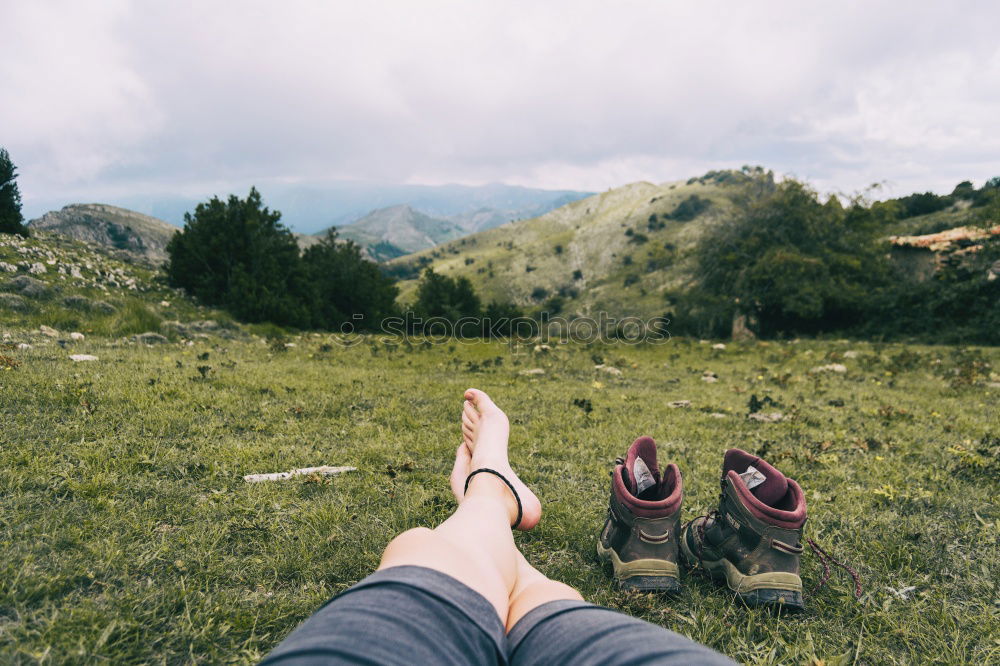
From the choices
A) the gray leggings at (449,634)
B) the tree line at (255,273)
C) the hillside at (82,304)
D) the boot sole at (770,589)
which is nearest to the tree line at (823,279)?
the tree line at (255,273)

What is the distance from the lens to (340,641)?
1211 millimetres

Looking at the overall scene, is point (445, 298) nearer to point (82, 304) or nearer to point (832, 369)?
point (82, 304)

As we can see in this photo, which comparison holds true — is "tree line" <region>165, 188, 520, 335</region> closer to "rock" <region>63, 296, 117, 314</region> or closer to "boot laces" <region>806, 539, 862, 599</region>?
"rock" <region>63, 296, 117, 314</region>

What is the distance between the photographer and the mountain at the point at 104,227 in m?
76.5

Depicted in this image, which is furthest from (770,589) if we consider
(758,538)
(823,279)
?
(823,279)

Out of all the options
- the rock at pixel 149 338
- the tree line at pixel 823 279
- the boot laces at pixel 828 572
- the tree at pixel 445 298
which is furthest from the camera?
A: the tree at pixel 445 298

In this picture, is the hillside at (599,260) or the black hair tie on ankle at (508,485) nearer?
the black hair tie on ankle at (508,485)

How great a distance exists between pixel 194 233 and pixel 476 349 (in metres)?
15.5

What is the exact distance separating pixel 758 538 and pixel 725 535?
197 millimetres

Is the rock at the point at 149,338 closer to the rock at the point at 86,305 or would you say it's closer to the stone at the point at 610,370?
the rock at the point at 86,305

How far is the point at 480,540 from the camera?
6.63ft

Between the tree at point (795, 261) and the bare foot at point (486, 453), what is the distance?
824 inches

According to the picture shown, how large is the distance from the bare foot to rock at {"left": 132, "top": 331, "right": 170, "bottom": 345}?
927 cm

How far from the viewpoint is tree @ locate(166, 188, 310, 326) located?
18328mm
